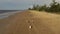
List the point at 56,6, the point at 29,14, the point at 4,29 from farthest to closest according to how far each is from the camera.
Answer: the point at 56,6 → the point at 29,14 → the point at 4,29

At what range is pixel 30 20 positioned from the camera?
45.4 ft

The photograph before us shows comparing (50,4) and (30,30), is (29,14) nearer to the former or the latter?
(30,30)

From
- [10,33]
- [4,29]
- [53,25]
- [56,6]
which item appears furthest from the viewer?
[56,6]

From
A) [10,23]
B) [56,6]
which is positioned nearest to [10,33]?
[10,23]

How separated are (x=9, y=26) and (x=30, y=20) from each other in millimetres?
1719

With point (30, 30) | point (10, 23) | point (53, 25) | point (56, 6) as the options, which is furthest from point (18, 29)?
point (56, 6)

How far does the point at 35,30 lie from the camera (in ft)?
39.0

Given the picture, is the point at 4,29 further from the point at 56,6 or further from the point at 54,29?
the point at 56,6

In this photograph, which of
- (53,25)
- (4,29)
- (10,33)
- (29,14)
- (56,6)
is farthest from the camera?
(56,6)

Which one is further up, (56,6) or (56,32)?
(56,32)

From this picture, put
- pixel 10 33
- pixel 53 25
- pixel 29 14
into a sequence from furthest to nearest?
pixel 29 14 < pixel 53 25 < pixel 10 33

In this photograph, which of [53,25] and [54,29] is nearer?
[54,29]

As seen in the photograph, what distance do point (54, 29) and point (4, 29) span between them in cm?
299

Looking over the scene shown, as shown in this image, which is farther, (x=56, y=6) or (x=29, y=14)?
(x=56, y=6)
